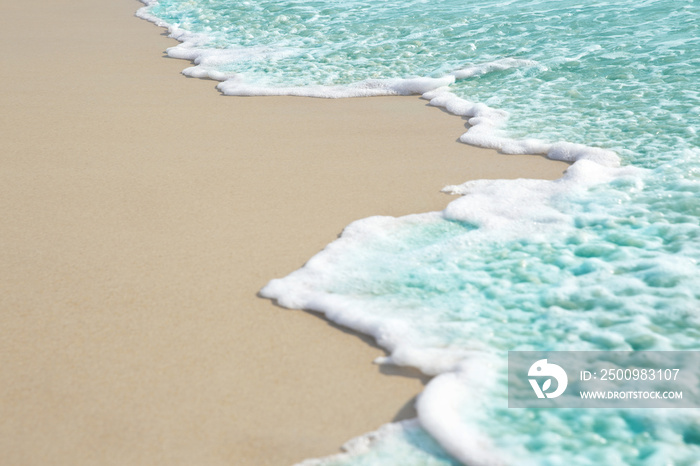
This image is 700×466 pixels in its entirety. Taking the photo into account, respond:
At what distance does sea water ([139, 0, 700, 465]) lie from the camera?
193 centimetres

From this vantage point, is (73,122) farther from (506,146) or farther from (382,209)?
(506,146)

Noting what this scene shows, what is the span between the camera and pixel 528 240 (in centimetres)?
291

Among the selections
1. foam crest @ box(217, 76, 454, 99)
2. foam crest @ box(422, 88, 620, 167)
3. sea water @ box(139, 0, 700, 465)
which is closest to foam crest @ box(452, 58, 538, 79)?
sea water @ box(139, 0, 700, 465)

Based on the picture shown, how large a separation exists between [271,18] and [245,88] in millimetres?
2803

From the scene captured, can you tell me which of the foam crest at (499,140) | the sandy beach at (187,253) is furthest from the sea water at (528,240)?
the sandy beach at (187,253)

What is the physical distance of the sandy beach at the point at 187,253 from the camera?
6.58ft

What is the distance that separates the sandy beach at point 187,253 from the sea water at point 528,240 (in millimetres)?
149

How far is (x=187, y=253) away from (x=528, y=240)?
1445 mm

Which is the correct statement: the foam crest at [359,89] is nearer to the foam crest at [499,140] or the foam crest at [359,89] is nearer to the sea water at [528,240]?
the sea water at [528,240]

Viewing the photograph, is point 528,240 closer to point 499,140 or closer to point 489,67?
point 499,140

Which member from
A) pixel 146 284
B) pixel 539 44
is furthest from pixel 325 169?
pixel 539 44

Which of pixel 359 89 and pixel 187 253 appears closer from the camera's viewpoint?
pixel 187 253

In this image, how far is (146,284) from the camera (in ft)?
8.85

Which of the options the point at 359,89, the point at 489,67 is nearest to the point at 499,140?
the point at 359,89
